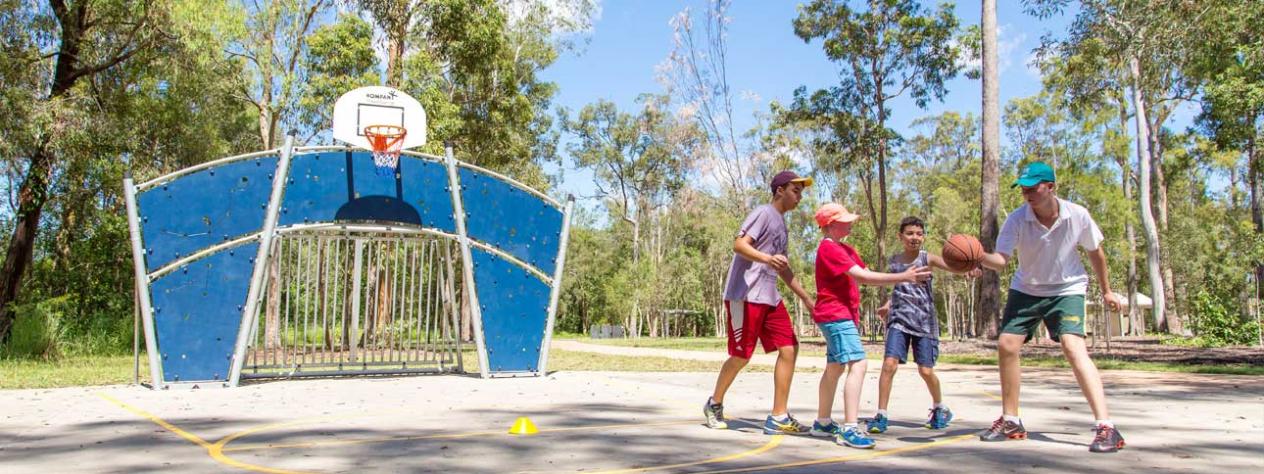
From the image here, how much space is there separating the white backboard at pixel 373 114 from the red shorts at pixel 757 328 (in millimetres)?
6680

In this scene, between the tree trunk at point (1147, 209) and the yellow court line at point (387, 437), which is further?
the tree trunk at point (1147, 209)

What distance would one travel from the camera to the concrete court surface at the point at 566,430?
16.6 ft

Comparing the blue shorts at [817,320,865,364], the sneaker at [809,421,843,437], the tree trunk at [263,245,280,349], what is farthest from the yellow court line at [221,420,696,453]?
the tree trunk at [263,245,280,349]

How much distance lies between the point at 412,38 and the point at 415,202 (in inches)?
488

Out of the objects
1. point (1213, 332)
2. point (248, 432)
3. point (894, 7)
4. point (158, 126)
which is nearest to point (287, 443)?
point (248, 432)

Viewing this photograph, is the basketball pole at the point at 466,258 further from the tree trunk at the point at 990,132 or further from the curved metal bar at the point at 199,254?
the tree trunk at the point at 990,132

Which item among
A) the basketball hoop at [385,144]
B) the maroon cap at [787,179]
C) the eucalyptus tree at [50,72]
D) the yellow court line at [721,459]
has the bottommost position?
the yellow court line at [721,459]

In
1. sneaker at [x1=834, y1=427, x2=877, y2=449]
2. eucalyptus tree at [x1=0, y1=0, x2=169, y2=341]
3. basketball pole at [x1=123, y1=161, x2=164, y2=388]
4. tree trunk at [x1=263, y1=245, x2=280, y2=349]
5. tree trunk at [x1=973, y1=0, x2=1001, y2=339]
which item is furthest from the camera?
tree trunk at [x1=973, y1=0, x2=1001, y2=339]

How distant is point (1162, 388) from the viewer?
9.81 m

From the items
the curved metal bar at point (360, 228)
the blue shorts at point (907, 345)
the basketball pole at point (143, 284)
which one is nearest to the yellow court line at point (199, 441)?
the basketball pole at point (143, 284)

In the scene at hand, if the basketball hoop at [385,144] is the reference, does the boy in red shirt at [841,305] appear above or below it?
below

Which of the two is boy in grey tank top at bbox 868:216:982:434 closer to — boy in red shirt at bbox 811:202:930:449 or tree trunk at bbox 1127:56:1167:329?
boy in red shirt at bbox 811:202:930:449

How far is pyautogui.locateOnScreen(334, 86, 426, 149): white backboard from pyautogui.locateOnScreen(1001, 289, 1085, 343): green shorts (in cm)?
804

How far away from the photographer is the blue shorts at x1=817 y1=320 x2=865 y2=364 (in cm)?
586
